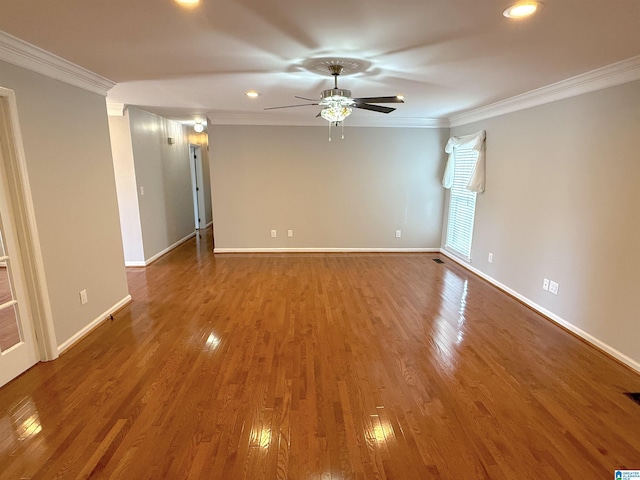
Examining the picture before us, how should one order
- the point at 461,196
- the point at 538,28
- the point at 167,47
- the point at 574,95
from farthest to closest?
the point at 461,196 → the point at 574,95 → the point at 167,47 → the point at 538,28

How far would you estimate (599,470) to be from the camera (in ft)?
5.58

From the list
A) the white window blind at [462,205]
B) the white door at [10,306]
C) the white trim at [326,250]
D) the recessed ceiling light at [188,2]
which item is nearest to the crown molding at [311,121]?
the white window blind at [462,205]

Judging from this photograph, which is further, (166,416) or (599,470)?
(166,416)

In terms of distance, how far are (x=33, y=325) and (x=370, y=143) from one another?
16.7 feet

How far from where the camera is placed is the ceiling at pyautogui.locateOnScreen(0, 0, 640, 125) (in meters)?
1.77

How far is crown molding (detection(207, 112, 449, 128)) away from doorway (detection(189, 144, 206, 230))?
2.47 meters

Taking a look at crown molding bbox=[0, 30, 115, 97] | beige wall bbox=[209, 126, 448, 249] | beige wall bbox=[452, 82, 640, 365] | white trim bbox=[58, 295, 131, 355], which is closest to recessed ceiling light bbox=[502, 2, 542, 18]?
beige wall bbox=[452, 82, 640, 365]

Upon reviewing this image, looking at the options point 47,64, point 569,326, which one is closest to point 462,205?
point 569,326

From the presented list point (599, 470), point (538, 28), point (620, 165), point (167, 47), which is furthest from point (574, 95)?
point (167, 47)

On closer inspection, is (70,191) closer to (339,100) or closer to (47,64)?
(47,64)

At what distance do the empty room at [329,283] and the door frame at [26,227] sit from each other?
0.05ft

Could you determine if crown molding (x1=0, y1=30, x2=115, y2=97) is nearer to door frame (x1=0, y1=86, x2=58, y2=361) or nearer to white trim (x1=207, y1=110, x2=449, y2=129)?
door frame (x1=0, y1=86, x2=58, y2=361)

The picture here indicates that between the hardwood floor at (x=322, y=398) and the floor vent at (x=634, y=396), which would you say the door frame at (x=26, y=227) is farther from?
the floor vent at (x=634, y=396)

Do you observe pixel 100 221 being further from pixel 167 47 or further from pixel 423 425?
pixel 423 425
